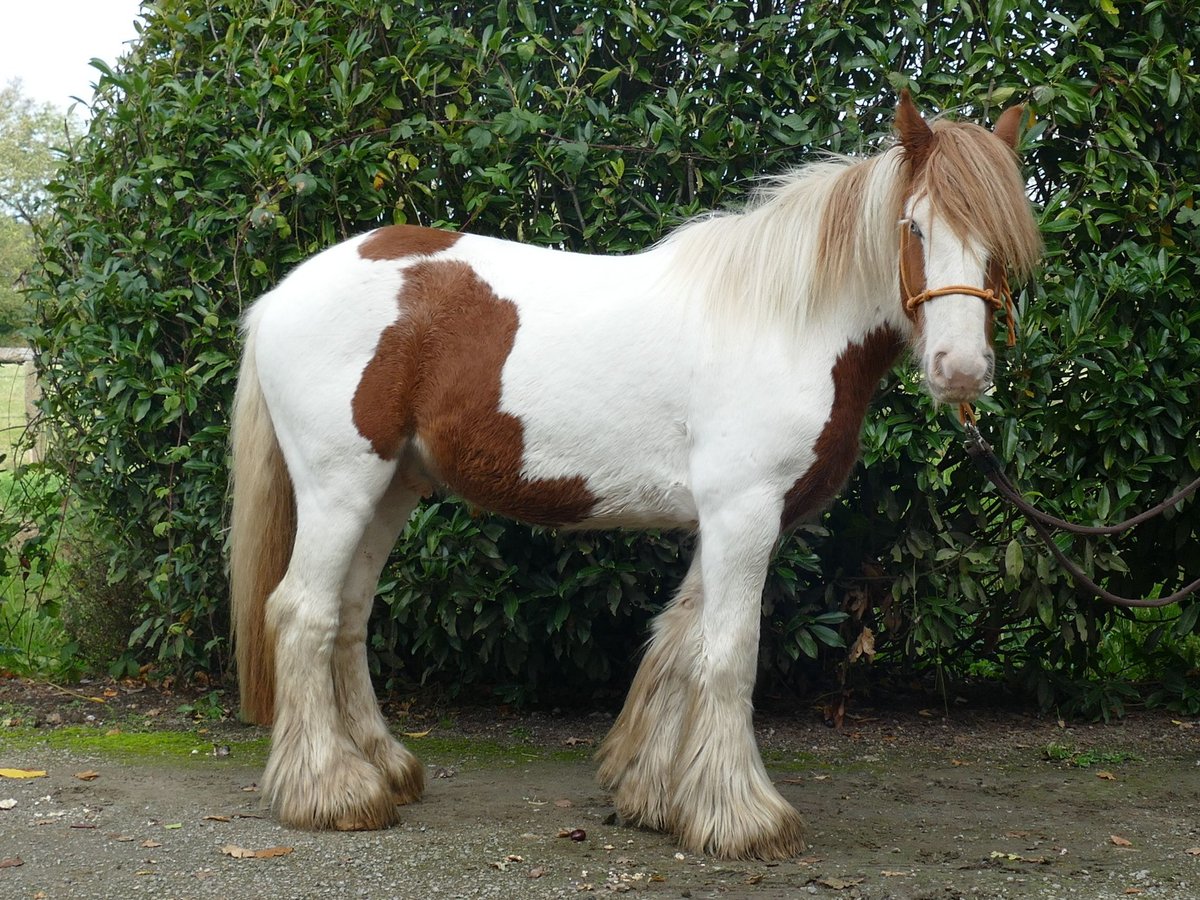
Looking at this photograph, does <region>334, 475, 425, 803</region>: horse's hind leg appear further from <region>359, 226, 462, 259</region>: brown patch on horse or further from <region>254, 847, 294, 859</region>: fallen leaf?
<region>359, 226, 462, 259</region>: brown patch on horse

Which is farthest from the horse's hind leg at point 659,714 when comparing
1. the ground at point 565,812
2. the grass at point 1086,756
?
the grass at point 1086,756

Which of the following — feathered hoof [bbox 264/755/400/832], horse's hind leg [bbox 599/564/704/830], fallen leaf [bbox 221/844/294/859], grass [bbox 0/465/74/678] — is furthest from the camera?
grass [bbox 0/465/74/678]

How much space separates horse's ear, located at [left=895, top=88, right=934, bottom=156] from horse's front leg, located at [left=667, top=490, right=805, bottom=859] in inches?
43.6

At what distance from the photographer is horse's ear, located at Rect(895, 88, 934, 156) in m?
3.14

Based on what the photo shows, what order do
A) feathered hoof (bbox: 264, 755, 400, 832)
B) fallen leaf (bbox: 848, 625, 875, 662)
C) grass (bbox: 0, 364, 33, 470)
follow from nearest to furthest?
feathered hoof (bbox: 264, 755, 400, 832)
fallen leaf (bbox: 848, 625, 875, 662)
grass (bbox: 0, 364, 33, 470)

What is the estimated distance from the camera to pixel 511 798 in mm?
4031

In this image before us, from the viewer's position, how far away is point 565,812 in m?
3.88

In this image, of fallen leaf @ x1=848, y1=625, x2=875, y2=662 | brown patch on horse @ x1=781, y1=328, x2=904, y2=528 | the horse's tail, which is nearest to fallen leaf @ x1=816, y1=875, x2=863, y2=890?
brown patch on horse @ x1=781, y1=328, x2=904, y2=528

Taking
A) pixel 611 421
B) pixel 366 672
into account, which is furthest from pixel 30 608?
pixel 611 421

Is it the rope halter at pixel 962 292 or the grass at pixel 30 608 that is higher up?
the rope halter at pixel 962 292

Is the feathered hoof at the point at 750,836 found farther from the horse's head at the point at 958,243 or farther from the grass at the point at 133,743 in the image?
the grass at the point at 133,743

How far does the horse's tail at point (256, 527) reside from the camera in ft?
12.8

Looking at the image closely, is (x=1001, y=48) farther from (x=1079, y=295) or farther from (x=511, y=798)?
(x=511, y=798)

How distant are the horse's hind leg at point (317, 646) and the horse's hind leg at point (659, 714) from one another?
81cm
